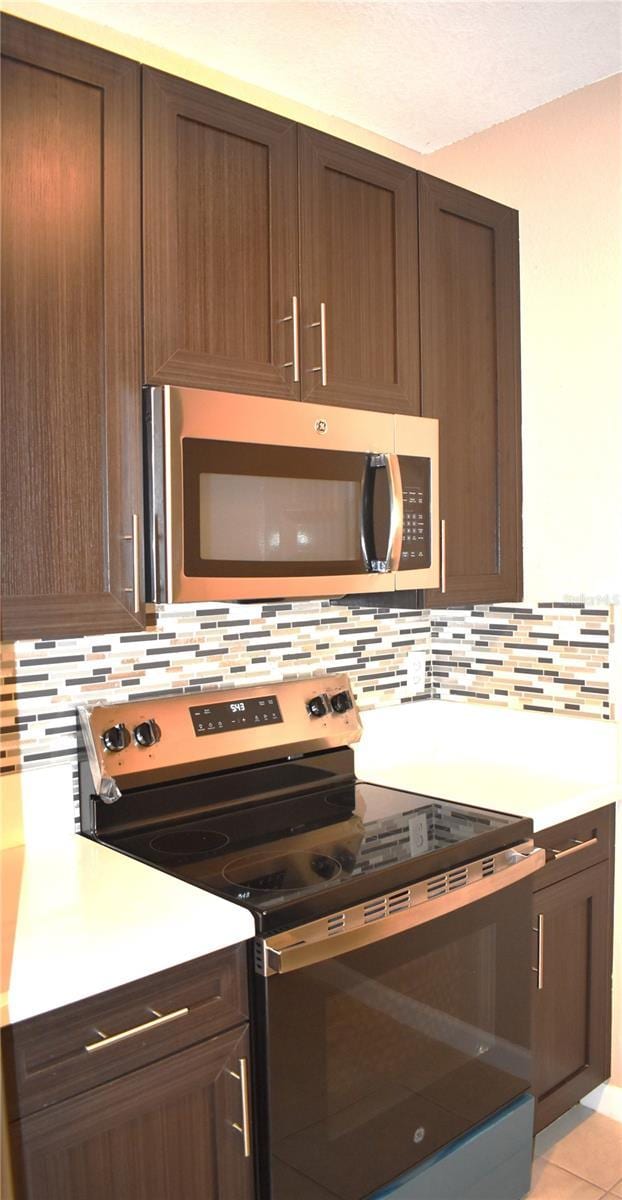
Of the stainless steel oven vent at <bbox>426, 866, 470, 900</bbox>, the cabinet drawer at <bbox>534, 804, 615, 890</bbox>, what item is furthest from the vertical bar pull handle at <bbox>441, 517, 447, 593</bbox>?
the stainless steel oven vent at <bbox>426, 866, 470, 900</bbox>

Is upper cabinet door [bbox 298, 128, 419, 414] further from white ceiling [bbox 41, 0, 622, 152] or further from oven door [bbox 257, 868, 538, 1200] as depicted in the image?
oven door [bbox 257, 868, 538, 1200]

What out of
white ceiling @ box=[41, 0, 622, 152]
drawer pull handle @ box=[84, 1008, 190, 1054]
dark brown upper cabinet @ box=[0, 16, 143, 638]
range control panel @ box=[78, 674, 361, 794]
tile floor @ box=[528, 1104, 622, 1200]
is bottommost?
tile floor @ box=[528, 1104, 622, 1200]

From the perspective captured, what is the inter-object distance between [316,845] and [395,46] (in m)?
1.65

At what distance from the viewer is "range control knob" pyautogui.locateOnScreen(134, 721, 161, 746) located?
1.91 metres

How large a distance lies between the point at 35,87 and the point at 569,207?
137 centimetres

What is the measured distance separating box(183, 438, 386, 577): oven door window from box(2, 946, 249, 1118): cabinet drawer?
2.19 feet

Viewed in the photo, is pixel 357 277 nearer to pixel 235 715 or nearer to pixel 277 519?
pixel 277 519

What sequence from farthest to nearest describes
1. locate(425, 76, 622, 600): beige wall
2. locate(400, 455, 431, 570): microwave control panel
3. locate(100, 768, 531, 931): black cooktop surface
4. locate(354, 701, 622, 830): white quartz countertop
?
locate(425, 76, 622, 600): beige wall, locate(354, 701, 622, 830): white quartz countertop, locate(400, 455, 431, 570): microwave control panel, locate(100, 768, 531, 931): black cooktop surface

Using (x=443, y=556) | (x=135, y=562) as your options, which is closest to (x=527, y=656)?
(x=443, y=556)

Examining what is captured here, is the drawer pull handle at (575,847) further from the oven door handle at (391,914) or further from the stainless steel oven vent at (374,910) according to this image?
the stainless steel oven vent at (374,910)

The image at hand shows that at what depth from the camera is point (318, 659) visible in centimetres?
237

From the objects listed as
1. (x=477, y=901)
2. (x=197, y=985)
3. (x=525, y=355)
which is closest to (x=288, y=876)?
(x=197, y=985)

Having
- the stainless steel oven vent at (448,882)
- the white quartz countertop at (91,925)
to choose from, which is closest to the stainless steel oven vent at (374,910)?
the stainless steel oven vent at (448,882)

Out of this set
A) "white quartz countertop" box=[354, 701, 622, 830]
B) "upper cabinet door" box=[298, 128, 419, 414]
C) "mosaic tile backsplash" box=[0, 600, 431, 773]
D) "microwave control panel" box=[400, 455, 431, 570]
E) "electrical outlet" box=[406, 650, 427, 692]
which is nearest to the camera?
"mosaic tile backsplash" box=[0, 600, 431, 773]
